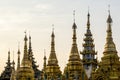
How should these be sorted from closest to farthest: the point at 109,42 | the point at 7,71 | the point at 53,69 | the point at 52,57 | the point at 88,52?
the point at 109,42 → the point at 53,69 → the point at 52,57 → the point at 88,52 → the point at 7,71

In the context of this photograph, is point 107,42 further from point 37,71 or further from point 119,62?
point 37,71

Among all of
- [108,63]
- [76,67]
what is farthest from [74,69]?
[108,63]

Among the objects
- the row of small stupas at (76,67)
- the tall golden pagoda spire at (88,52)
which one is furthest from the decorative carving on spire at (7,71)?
the row of small stupas at (76,67)

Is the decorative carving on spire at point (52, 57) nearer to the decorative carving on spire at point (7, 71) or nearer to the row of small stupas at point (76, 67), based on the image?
the row of small stupas at point (76, 67)

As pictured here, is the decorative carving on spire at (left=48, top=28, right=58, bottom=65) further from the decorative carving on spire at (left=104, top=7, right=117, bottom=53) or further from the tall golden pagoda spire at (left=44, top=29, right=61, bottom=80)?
the decorative carving on spire at (left=104, top=7, right=117, bottom=53)

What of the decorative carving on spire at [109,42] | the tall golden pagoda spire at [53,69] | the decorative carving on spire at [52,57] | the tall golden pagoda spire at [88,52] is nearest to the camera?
the decorative carving on spire at [109,42]

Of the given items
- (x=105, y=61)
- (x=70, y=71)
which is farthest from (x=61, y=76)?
(x=105, y=61)

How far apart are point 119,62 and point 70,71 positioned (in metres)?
5.81

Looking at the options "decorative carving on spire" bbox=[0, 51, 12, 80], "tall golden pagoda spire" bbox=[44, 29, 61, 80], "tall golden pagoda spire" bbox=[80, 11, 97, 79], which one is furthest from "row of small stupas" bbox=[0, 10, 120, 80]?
"decorative carving on spire" bbox=[0, 51, 12, 80]

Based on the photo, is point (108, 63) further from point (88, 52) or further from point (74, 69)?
point (88, 52)

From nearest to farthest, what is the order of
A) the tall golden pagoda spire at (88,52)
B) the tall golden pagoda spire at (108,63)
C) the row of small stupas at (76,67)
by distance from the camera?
the tall golden pagoda spire at (108,63), the row of small stupas at (76,67), the tall golden pagoda spire at (88,52)

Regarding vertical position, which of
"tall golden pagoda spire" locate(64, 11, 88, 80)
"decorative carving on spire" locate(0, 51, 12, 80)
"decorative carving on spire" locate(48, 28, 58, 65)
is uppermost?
"decorative carving on spire" locate(0, 51, 12, 80)

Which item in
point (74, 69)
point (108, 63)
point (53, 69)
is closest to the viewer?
point (108, 63)

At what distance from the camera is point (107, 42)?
53.2m
